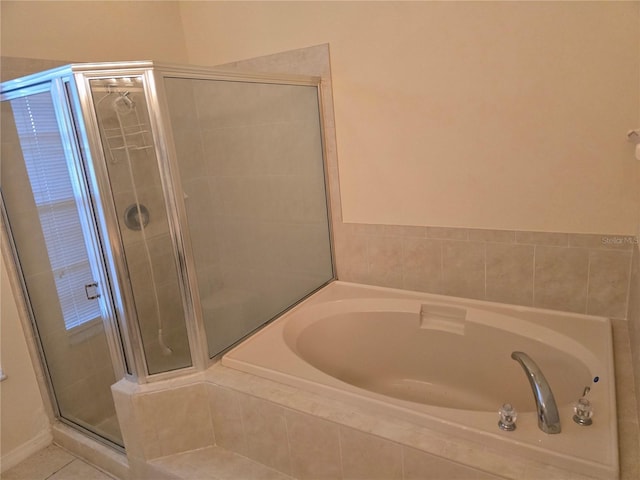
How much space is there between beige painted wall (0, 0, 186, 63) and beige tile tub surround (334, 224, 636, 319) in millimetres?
1521

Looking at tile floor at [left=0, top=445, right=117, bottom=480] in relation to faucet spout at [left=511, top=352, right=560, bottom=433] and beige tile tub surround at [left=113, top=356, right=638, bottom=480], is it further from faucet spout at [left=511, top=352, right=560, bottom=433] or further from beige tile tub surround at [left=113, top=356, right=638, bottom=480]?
faucet spout at [left=511, top=352, right=560, bottom=433]

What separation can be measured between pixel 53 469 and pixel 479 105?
2.60 meters

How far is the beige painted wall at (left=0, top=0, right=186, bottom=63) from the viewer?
1.90 m

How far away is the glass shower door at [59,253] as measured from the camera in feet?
5.51

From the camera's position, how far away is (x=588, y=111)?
173cm

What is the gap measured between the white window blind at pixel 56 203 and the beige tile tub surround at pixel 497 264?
1.32 metres

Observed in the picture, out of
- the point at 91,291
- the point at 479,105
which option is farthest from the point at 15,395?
the point at 479,105

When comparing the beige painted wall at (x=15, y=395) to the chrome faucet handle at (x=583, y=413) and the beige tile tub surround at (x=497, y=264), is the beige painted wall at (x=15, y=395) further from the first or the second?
the chrome faucet handle at (x=583, y=413)

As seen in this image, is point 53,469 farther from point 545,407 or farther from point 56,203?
point 545,407

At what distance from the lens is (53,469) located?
205 cm

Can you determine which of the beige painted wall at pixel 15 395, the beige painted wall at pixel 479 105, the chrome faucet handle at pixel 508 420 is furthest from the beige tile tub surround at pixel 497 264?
the beige painted wall at pixel 15 395

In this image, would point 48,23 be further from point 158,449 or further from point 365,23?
point 158,449

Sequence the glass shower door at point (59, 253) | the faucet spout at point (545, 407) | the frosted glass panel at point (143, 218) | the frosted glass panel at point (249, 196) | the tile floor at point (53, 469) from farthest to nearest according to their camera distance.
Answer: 1. the tile floor at point (53, 469)
2. the frosted glass panel at point (249, 196)
3. the glass shower door at point (59, 253)
4. the frosted glass panel at point (143, 218)
5. the faucet spout at point (545, 407)

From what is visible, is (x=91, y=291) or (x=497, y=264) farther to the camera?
(x=497, y=264)
